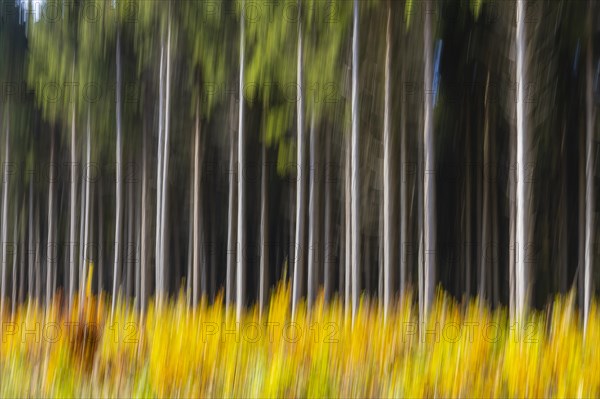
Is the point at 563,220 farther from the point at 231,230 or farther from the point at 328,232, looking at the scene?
the point at 231,230

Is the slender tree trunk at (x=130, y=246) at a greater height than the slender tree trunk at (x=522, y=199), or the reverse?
the slender tree trunk at (x=522, y=199)

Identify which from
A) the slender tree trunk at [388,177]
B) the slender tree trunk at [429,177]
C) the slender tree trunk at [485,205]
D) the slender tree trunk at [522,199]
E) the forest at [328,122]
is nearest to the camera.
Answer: the slender tree trunk at [522,199]

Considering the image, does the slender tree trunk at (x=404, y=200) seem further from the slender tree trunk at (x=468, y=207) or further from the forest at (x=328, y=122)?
the slender tree trunk at (x=468, y=207)

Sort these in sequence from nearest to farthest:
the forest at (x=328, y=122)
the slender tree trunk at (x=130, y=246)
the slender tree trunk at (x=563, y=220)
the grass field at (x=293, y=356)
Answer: the grass field at (x=293, y=356) < the forest at (x=328, y=122) < the slender tree trunk at (x=563, y=220) < the slender tree trunk at (x=130, y=246)

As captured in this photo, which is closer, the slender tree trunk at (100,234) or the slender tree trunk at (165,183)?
the slender tree trunk at (165,183)

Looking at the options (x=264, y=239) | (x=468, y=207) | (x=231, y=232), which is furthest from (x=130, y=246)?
A: (x=468, y=207)

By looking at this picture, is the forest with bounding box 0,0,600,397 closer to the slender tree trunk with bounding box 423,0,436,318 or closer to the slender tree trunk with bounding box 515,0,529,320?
the slender tree trunk with bounding box 423,0,436,318

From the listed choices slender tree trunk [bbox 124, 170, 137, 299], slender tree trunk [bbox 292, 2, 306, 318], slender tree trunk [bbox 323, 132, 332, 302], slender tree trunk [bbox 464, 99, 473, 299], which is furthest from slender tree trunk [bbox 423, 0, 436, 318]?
slender tree trunk [bbox 124, 170, 137, 299]

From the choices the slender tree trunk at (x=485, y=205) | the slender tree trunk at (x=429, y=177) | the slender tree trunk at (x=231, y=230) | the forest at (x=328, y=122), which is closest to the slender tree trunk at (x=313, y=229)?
the forest at (x=328, y=122)

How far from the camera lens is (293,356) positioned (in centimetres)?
656

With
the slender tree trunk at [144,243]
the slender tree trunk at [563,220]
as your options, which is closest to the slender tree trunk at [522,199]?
the slender tree trunk at [563,220]

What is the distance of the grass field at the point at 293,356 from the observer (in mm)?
5859

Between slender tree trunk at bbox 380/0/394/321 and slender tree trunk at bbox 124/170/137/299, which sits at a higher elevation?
slender tree trunk at bbox 380/0/394/321

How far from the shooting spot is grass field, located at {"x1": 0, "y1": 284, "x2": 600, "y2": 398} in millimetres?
5859
